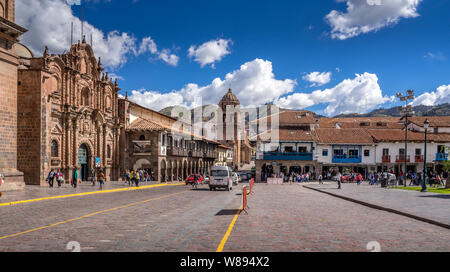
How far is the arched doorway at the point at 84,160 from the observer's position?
124 ft

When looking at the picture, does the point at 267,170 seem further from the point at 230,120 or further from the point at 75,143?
the point at 230,120

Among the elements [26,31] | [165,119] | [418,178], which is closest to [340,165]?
[418,178]

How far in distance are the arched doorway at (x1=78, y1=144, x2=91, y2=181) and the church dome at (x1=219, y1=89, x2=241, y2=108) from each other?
180 feet

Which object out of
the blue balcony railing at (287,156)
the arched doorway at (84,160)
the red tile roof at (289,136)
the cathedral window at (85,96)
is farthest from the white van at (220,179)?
the red tile roof at (289,136)

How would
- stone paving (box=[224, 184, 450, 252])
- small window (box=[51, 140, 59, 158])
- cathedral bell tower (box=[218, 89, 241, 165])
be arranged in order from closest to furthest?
stone paving (box=[224, 184, 450, 252]) → small window (box=[51, 140, 59, 158]) → cathedral bell tower (box=[218, 89, 241, 165])

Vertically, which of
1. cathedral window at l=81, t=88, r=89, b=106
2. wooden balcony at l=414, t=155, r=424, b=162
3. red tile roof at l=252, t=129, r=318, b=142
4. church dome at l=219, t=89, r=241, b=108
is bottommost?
wooden balcony at l=414, t=155, r=424, b=162

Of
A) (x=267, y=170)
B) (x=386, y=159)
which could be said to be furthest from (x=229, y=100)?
(x=386, y=159)

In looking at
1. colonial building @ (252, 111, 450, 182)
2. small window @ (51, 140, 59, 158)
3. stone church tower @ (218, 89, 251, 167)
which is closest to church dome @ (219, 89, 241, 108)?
stone church tower @ (218, 89, 251, 167)

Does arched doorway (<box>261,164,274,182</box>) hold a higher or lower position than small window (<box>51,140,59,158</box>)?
lower

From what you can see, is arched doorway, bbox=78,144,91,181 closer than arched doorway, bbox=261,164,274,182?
Yes

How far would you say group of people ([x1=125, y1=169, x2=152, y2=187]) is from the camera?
33312mm

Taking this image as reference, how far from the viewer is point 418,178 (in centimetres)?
3875

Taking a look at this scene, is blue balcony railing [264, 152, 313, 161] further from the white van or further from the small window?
the small window
